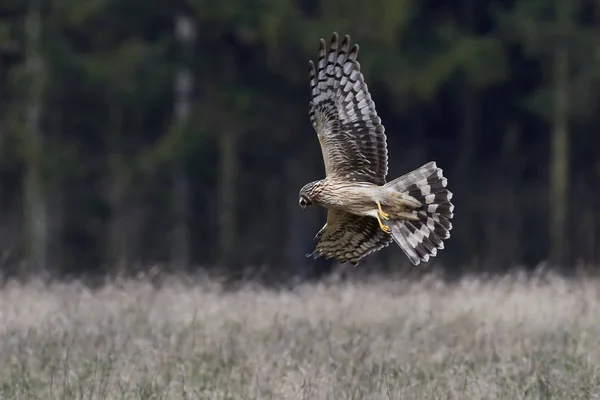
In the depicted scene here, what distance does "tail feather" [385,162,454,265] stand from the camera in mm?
8844

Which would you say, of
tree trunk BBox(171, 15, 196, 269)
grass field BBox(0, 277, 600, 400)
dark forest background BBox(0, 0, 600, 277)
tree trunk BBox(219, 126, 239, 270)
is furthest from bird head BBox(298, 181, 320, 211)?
tree trunk BBox(171, 15, 196, 269)

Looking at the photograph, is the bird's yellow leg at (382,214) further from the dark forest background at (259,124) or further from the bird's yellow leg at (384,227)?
the dark forest background at (259,124)

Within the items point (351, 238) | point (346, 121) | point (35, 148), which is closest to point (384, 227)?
point (351, 238)

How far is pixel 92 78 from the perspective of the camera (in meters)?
24.4

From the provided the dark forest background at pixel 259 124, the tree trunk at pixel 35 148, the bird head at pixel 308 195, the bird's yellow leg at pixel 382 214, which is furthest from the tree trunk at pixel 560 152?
the bird's yellow leg at pixel 382 214

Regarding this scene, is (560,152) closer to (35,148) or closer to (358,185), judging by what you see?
(35,148)

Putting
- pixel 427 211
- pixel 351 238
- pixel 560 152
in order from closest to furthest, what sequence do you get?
1. pixel 427 211
2. pixel 351 238
3. pixel 560 152

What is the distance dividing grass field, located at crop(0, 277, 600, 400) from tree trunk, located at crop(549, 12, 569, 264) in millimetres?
11827

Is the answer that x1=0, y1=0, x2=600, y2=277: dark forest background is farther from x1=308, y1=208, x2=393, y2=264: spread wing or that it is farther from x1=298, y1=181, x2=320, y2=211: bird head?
x1=298, y1=181, x2=320, y2=211: bird head

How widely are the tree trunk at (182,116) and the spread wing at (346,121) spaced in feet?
50.1

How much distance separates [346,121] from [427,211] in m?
0.91

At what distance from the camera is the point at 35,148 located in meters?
24.0

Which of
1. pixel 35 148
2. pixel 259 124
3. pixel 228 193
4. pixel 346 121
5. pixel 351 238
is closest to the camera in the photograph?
pixel 346 121

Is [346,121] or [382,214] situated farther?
[346,121]
